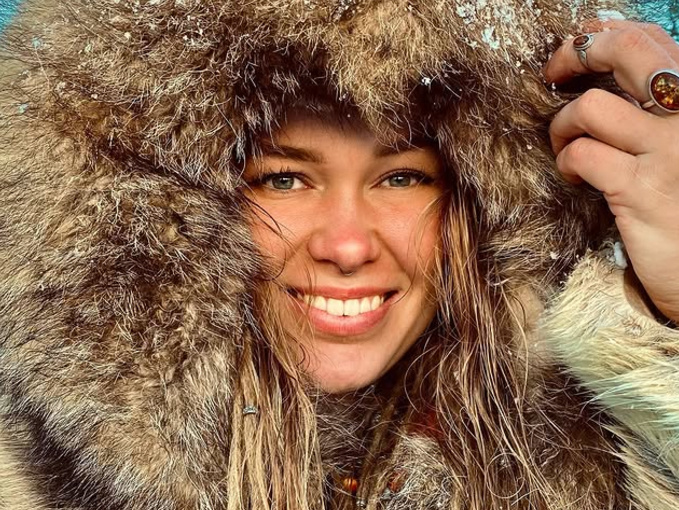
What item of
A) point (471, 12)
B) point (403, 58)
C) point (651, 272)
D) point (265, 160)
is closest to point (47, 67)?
point (265, 160)

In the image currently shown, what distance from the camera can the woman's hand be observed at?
1041 mm

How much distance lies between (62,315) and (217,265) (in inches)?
9.4

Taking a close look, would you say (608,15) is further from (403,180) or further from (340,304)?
(340,304)

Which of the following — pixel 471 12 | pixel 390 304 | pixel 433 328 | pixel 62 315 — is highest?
pixel 471 12

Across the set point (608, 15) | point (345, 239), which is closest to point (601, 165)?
point (608, 15)

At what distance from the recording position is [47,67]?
3.61 feet

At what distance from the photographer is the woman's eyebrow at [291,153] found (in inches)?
47.4

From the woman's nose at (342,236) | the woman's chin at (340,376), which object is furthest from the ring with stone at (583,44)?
the woman's chin at (340,376)

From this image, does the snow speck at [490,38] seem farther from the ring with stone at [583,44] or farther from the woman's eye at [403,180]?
the woman's eye at [403,180]

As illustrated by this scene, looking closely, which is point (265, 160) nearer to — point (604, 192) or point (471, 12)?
point (471, 12)

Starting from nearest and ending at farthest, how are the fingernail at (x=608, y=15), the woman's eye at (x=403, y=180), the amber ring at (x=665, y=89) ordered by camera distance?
the amber ring at (x=665, y=89) → the fingernail at (x=608, y=15) → the woman's eye at (x=403, y=180)

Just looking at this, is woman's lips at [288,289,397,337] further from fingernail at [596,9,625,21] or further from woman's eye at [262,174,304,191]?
fingernail at [596,9,625,21]

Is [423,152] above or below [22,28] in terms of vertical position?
below

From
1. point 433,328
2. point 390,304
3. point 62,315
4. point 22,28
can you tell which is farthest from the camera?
point 433,328
